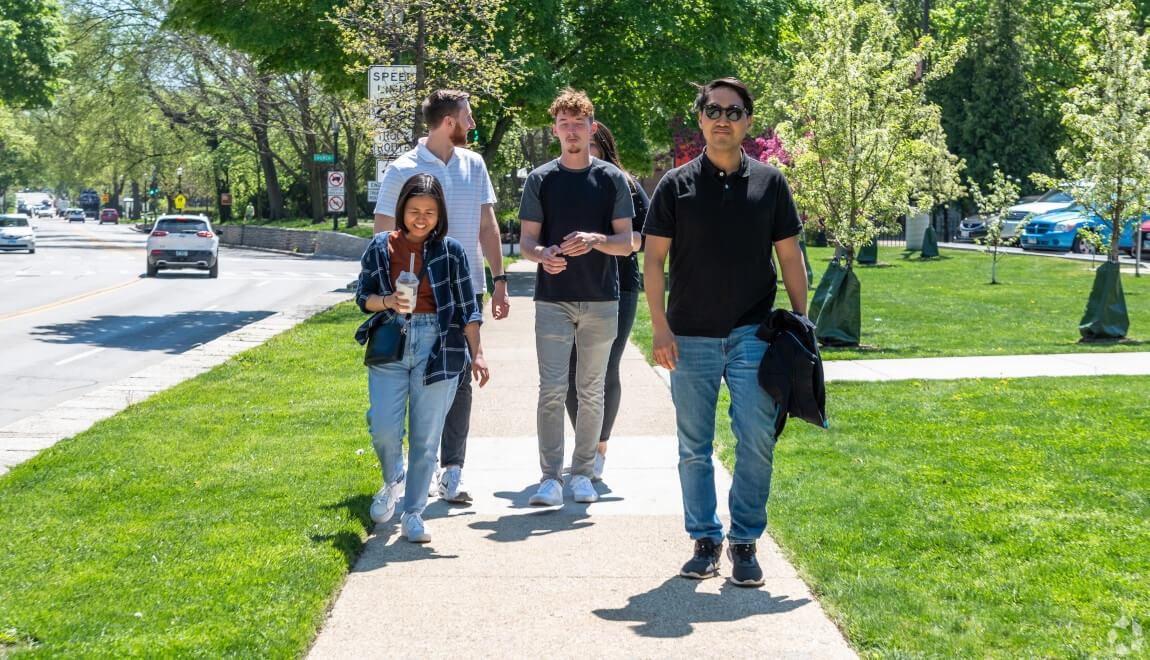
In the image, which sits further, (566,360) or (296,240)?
(296,240)

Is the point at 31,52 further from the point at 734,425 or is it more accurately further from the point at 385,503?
the point at 734,425

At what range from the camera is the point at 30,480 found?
7.74 meters

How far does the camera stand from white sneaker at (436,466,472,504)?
708 centimetres

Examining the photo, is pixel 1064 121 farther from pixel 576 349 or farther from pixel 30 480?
pixel 30 480

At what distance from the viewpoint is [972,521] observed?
6531 millimetres

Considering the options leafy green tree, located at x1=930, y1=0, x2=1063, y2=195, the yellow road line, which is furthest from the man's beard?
leafy green tree, located at x1=930, y1=0, x2=1063, y2=195

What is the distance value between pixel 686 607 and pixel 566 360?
6.69 ft

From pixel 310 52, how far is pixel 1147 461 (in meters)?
20.4

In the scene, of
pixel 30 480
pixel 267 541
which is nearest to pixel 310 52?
pixel 30 480

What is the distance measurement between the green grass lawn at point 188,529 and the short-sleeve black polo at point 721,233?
1864mm

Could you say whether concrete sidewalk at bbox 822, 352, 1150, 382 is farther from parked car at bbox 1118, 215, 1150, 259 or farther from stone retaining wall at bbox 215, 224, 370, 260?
stone retaining wall at bbox 215, 224, 370, 260

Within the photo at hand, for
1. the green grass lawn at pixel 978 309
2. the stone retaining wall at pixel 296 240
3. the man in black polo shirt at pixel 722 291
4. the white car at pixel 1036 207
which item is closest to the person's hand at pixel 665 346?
the man in black polo shirt at pixel 722 291

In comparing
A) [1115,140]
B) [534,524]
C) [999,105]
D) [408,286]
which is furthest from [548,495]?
[999,105]

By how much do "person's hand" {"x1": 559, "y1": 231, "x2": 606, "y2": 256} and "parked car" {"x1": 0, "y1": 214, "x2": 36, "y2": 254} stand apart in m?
47.2
